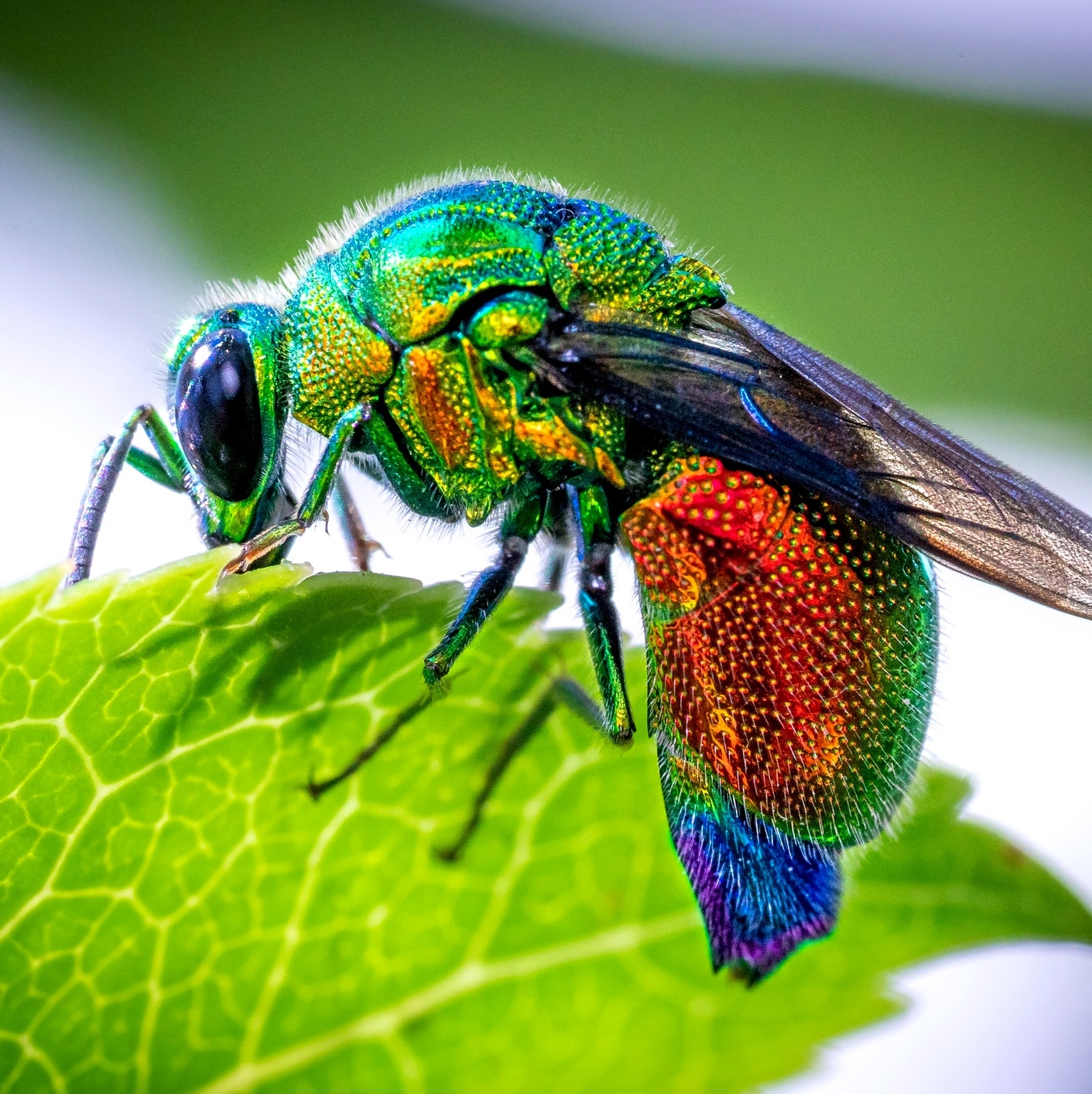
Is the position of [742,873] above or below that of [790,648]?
below

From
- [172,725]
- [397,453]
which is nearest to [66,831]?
[172,725]

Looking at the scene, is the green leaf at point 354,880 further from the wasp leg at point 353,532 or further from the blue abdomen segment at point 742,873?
the wasp leg at point 353,532

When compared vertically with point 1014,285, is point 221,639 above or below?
above

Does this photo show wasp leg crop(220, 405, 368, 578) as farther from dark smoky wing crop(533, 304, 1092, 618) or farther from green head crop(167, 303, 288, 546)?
dark smoky wing crop(533, 304, 1092, 618)

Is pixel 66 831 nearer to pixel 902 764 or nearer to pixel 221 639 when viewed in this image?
pixel 221 639

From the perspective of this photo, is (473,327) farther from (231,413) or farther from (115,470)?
(115,470)

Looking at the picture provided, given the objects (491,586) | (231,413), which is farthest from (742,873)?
(231,413)

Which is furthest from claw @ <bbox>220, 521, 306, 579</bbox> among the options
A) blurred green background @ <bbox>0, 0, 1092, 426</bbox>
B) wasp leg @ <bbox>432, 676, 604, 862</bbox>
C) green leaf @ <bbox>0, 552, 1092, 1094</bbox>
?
blurred green background @ <bbox>0, 0, 1092, 426</bbox>
